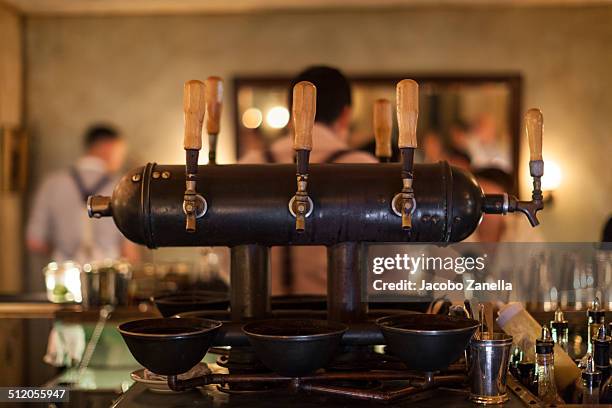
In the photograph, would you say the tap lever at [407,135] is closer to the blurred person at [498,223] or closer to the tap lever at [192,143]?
the tap lever at [192,143]

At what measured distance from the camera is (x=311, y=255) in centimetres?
236

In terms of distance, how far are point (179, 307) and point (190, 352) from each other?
13.7 inches

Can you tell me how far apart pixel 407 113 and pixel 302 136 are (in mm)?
178

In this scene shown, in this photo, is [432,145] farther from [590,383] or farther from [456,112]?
[590,383]

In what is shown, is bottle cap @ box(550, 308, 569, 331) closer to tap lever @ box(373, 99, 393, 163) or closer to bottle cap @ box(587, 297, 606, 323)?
bottle cap @ box(587, 297, 606, 323)

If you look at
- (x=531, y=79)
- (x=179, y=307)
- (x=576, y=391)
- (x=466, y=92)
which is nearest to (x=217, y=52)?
(x=466, y=92)

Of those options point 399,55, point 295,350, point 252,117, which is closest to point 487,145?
point 399,55

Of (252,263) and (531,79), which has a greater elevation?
(531,79)

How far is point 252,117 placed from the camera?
20.6ft

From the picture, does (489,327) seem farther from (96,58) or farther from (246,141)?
(96,58)

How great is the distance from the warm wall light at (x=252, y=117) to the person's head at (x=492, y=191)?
2712mm

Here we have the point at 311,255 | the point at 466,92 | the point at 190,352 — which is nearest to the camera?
the point at 190,352

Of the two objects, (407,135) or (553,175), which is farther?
(553,175)

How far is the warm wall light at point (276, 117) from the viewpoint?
6277 mm
